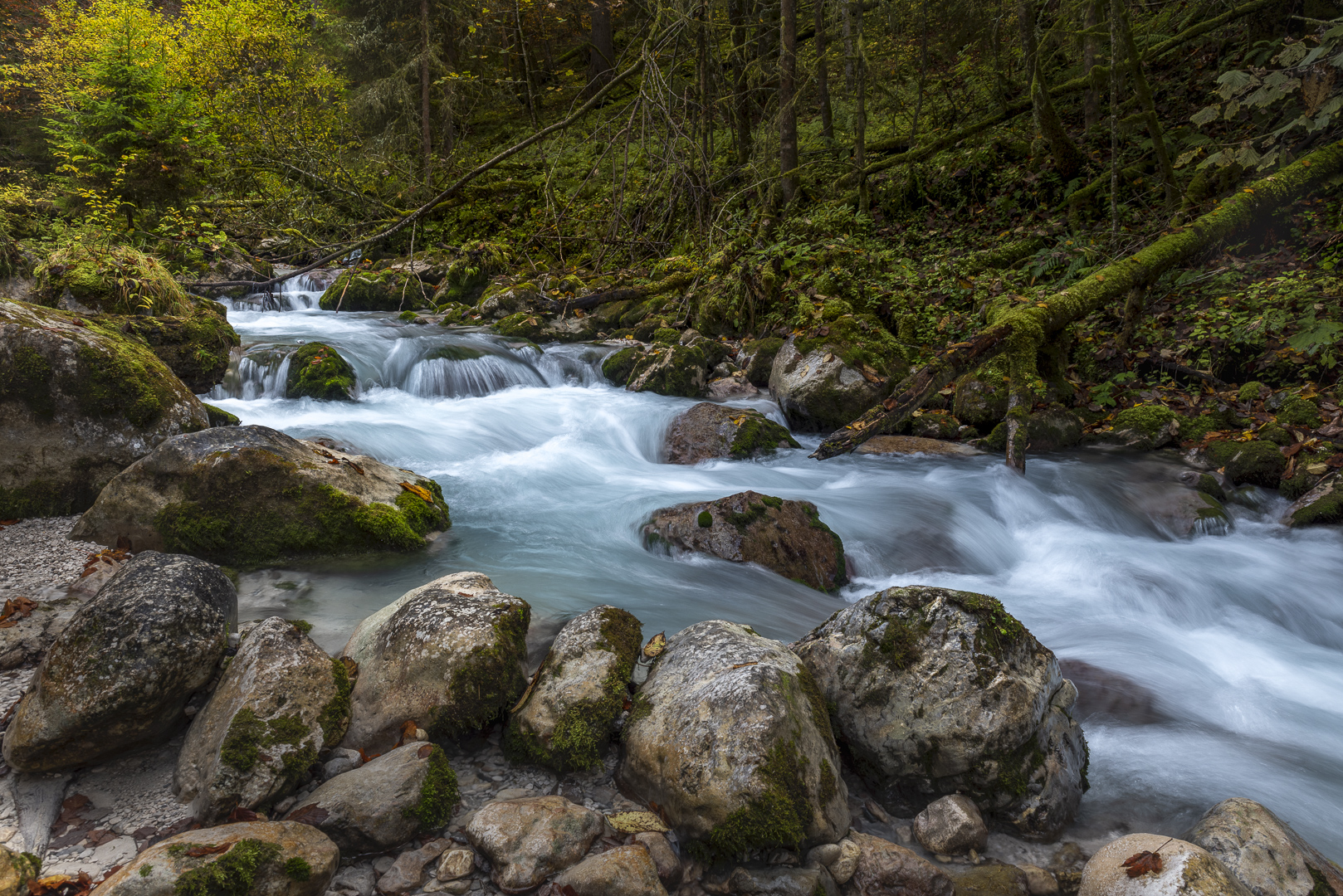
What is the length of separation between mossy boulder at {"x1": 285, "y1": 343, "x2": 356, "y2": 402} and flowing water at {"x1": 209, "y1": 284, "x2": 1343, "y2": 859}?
149 mm

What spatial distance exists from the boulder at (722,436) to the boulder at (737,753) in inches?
183

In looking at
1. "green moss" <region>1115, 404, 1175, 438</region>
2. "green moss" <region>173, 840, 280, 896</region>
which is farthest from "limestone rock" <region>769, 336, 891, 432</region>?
"green moss" <region>173, 840, 280, 896</region>

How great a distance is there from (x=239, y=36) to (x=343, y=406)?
14286 mm

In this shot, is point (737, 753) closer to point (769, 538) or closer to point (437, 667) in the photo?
point (437, 667)


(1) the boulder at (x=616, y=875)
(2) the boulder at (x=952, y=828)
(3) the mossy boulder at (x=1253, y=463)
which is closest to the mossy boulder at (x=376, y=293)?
(3) the mossy boulder at (x=1253, y=463)

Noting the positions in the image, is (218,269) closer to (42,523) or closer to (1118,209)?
(42,523)

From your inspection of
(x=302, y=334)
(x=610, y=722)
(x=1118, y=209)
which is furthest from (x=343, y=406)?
(x=1118, y=209)

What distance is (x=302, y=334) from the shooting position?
11156 millimetres

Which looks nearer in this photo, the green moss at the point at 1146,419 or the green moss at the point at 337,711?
the green moss at the point at 337,711

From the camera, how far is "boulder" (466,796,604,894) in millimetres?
2449

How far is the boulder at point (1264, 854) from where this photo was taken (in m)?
2.42

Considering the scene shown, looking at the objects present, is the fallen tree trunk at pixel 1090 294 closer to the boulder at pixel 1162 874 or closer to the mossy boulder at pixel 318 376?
the boulder at pixel 1162 874

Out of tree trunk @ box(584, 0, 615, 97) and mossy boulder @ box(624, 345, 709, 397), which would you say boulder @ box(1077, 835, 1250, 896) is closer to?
mossy boulder @ box(624, 345, 709, 397)

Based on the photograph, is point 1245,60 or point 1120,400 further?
point 1245,60
